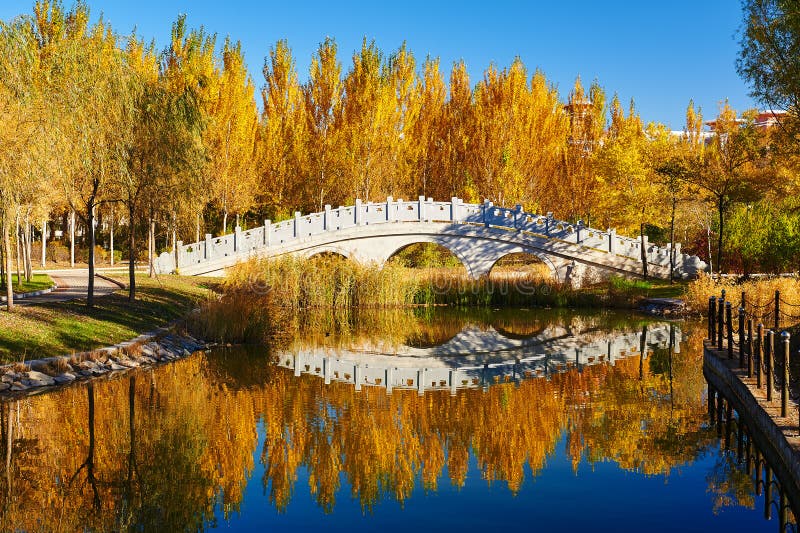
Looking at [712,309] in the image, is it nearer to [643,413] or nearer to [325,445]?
[643,413]

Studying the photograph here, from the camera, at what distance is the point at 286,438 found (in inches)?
411

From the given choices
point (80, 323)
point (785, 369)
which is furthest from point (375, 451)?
point (80, 323)

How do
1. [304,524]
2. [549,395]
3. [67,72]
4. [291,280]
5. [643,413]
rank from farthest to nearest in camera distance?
[291,280] → [67,72] → [549,395] → [643,413] → [304,524]

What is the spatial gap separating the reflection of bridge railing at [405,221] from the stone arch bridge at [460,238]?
4cm

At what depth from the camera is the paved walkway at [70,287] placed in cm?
1914

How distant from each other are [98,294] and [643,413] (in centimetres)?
1432

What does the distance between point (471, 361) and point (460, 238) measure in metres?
16.0

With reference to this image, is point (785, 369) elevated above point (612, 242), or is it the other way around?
point (612, 242)

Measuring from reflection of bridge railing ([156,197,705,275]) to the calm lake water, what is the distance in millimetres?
15048

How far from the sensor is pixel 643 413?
11977 millimetres

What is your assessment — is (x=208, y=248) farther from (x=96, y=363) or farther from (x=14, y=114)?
(x=14, y=114)

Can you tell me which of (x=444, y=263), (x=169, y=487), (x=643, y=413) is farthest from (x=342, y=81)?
(x=169, y=487)

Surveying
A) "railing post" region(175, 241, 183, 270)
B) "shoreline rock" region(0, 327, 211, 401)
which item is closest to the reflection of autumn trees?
"shoreline rock" region(0, 327, 211, 401)

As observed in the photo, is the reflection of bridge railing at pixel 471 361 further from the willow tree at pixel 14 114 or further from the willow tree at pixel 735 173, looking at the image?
the willow tree at pixel 735 173
